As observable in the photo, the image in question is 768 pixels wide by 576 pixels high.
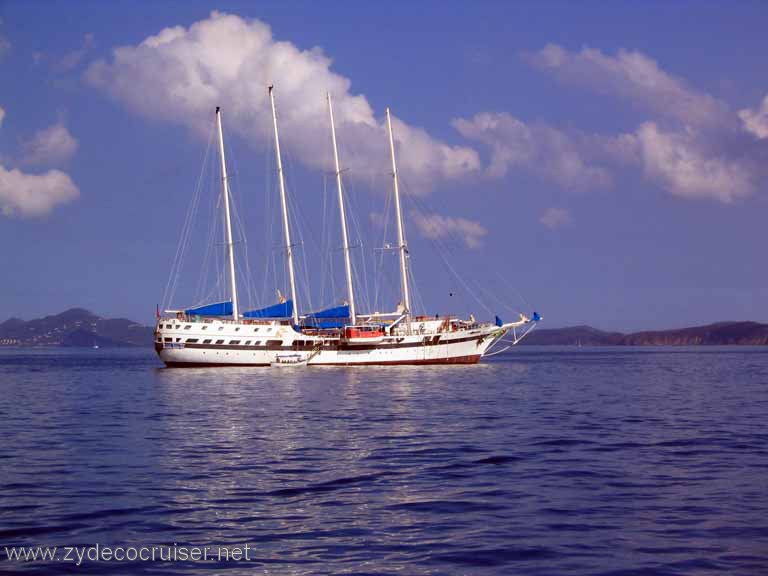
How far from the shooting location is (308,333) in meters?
90.4

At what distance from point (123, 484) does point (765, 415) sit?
1165 inches

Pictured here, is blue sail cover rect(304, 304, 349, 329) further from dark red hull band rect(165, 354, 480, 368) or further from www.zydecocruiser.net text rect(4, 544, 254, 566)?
www.zydecocruiser.net text rect(4, 544, 254, 566)

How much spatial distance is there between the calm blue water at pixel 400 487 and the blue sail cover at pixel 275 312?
1834 inches

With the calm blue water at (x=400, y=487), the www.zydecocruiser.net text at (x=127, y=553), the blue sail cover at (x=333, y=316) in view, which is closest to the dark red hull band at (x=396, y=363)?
the blue sail cover at (x=333, y=316)

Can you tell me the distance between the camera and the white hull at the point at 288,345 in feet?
280

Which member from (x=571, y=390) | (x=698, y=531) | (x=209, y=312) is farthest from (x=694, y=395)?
(x=209, y=312)

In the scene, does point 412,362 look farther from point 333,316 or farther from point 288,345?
point 288,345

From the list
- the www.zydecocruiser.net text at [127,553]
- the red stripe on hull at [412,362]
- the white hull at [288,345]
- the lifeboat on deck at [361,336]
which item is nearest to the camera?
the www.zydecocruiser.net text at [127,553]

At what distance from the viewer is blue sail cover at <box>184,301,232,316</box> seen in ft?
283

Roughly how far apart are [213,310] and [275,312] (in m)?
6.53

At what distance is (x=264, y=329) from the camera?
87250mm

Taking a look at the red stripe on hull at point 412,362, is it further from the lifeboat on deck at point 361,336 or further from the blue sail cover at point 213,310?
the blue sail cover at point 213,310

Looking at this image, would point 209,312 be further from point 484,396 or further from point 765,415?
point 765,415

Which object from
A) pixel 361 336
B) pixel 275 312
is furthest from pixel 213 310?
Answer: pixel 361 336
